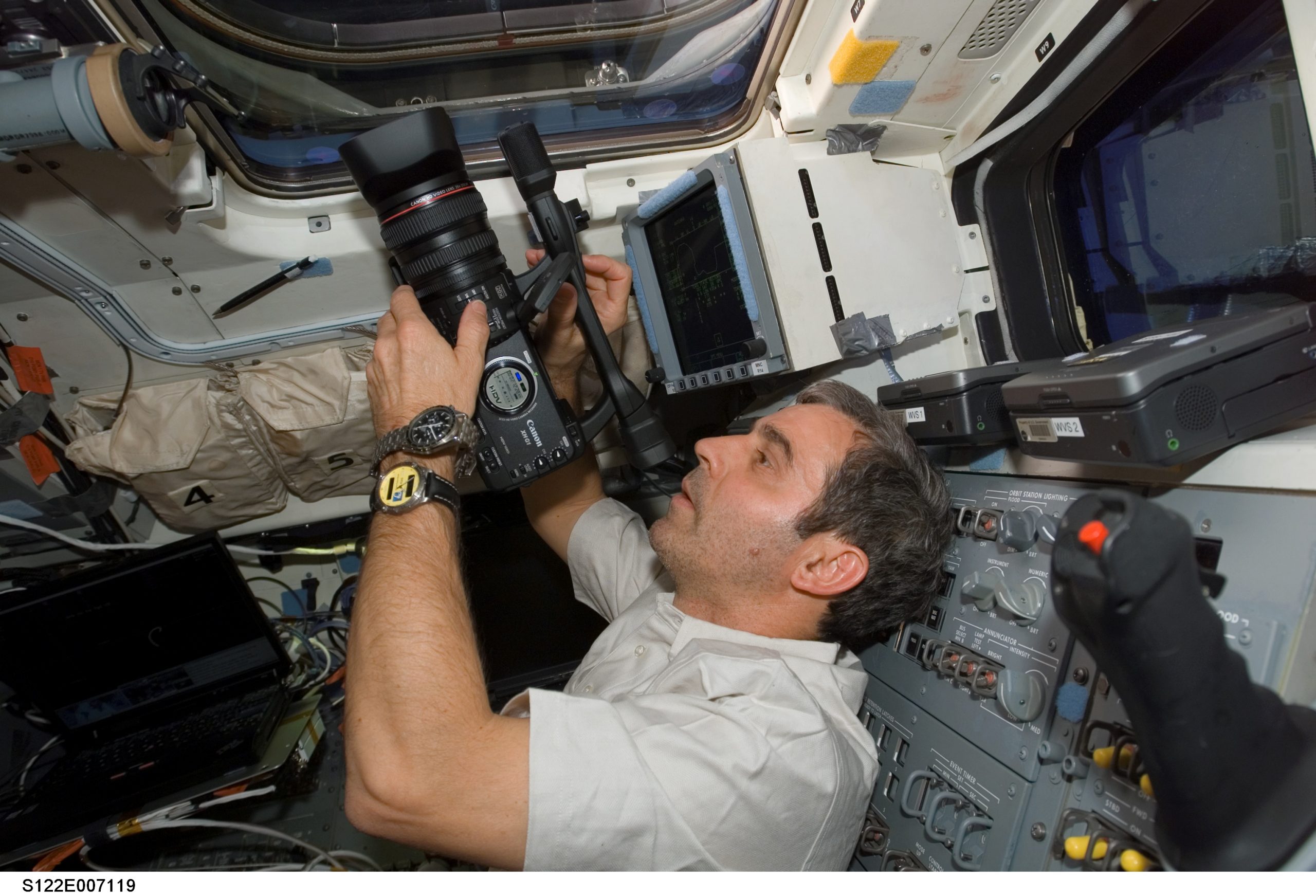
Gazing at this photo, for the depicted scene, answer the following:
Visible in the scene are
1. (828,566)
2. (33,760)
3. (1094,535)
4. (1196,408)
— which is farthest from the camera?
(33,760)

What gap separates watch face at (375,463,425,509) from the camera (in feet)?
4.39

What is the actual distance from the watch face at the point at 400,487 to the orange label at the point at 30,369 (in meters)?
1.34

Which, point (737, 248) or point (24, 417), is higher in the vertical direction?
point (24, 417)

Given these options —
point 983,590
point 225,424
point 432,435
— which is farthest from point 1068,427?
point 225,424

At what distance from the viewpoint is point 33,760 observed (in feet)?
7.50

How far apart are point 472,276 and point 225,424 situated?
1.15 meters

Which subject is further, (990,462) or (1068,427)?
(990,462)

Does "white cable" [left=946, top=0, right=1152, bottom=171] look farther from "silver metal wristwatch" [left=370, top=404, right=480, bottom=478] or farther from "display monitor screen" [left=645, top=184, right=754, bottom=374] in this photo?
"silver metal wristwatch" [left=370, top=404, right=480, bottom=478]

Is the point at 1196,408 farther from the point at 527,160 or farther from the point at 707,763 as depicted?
the point at 527,160

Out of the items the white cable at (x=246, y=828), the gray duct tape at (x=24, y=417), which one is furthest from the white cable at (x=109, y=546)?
the white cable at (x=246, y=828)

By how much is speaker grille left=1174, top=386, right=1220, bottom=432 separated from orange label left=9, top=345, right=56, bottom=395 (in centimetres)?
263

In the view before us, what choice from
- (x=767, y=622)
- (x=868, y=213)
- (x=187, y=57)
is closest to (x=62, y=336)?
(x=187, y=57)

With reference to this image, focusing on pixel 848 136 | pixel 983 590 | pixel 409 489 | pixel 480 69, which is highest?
pixel 480 69

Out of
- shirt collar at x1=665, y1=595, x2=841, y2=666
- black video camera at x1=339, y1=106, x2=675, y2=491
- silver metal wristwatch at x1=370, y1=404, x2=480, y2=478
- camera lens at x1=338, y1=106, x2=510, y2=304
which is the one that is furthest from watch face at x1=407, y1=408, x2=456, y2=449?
shirt collar at x1=665, y1=595, x2=841, y2=666
